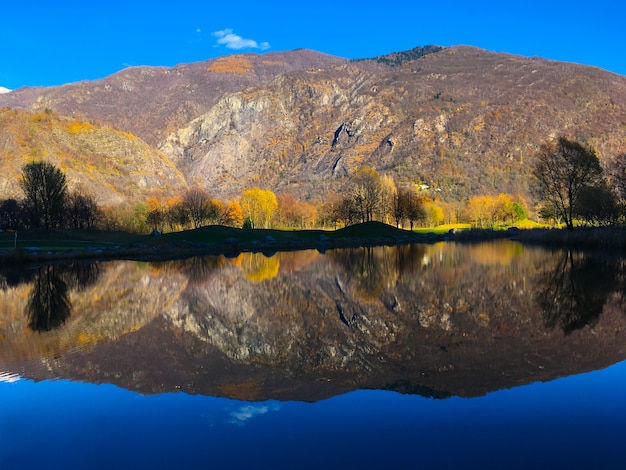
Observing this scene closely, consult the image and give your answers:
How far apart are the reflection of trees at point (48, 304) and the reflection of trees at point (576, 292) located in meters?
13.0

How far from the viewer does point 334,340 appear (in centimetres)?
1066

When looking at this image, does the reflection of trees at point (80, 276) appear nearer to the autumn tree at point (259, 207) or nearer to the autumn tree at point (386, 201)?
the autumn tree at point (386, 201)

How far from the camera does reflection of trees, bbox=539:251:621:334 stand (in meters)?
11.9

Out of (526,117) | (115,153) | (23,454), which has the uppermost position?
(526,117)

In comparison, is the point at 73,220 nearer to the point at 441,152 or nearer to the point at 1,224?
the point at 1,224

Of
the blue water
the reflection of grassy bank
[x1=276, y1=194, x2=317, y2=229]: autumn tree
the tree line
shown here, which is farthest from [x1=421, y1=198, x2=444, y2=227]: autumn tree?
the blue water

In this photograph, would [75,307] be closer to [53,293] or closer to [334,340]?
[53,293]

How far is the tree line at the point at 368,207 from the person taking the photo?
51219 mm

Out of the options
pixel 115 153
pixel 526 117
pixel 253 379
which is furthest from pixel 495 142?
pixel 253 379

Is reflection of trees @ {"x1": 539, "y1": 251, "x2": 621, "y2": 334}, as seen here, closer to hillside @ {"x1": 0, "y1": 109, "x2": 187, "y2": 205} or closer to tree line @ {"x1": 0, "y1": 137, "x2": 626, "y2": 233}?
tree line @ {"x1": 0, "y1": 137, "x2": 626, "y2": 233}

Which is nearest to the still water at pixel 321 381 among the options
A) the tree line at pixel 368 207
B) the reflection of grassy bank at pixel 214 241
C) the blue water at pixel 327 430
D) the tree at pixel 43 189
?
the blue water at pixel 327 430

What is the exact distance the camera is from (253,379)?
828cm

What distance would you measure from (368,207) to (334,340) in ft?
247

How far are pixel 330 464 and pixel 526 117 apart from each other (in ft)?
669
